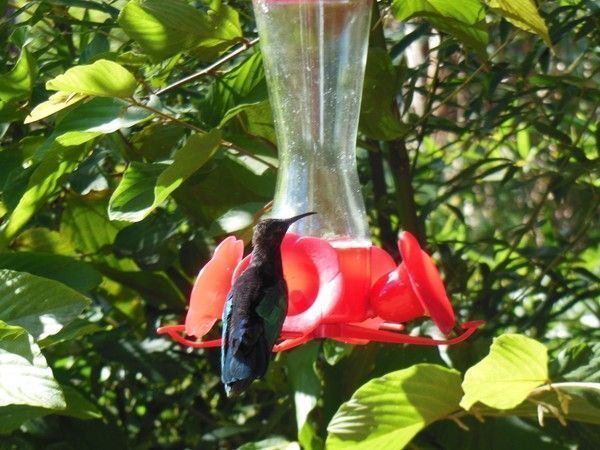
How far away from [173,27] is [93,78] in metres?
0.19

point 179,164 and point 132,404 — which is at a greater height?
point 179,164

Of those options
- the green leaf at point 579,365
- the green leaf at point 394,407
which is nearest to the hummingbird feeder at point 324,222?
the green leaf at point 394,407

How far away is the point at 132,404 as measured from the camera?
304 cm

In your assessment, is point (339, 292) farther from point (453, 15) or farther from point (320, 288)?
Result: point (453, 15)

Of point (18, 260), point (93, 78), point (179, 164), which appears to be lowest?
point (18, 260)

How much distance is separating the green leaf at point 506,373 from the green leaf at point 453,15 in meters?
0.53

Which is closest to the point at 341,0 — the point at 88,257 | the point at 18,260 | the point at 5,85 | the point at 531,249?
the point at 5,85

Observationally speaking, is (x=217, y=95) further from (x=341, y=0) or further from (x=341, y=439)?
(x=341, y=439)

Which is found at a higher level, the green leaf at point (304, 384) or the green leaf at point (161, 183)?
the green leaf at point (161, 183)

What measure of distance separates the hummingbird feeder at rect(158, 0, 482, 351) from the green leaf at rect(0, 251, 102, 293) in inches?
10.2

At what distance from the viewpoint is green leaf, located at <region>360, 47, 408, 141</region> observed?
2123 millimetres

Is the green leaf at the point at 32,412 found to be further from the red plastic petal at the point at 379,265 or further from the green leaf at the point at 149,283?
the red plastic petal at the point at 379,265

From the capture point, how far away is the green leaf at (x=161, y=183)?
1.78m

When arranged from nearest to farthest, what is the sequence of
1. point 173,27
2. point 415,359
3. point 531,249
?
point 173,27 → point 415,359 → point 531,249
